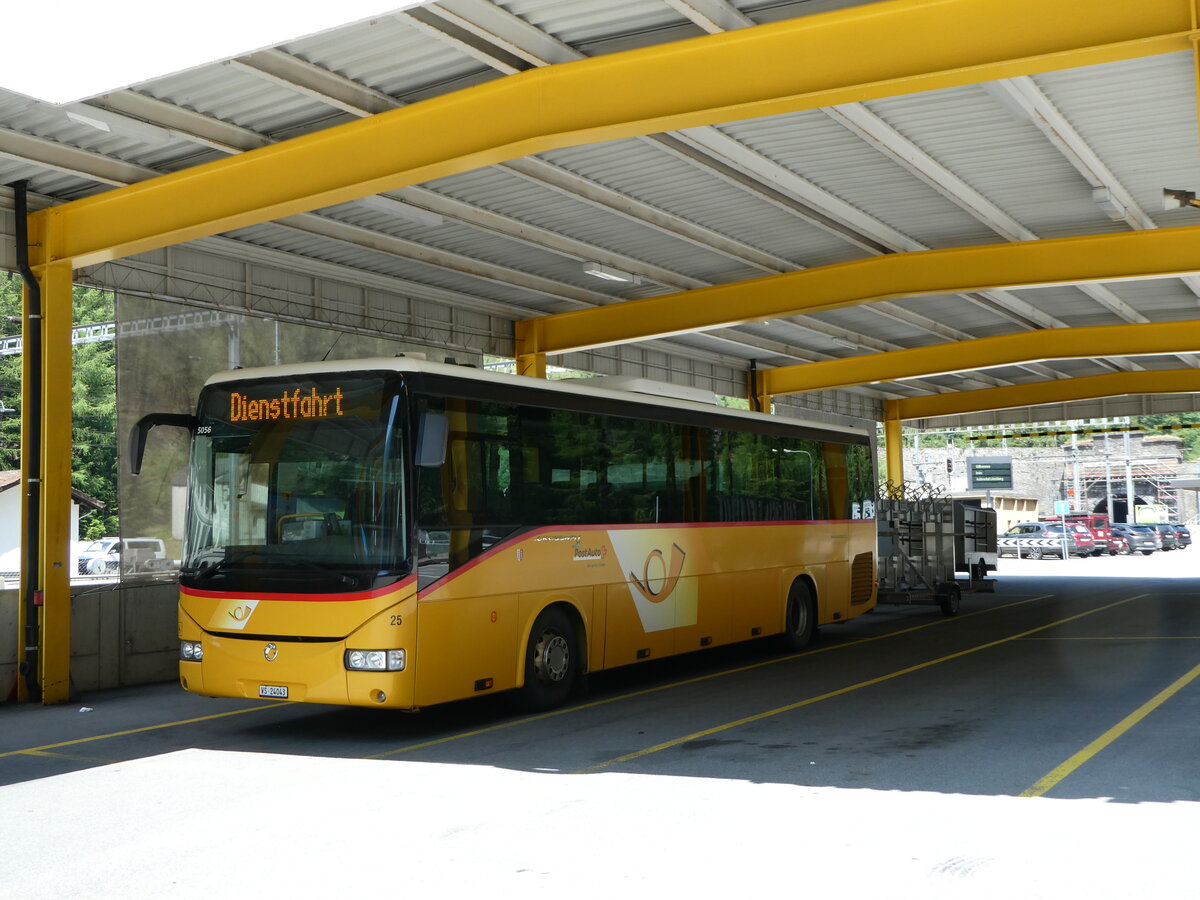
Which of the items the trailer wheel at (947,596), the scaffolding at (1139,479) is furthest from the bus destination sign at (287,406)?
the scaffolding at (1139,479)

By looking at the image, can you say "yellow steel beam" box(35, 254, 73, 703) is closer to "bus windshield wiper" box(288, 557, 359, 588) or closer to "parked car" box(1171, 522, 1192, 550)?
"bus windshield wiper" box(288, 557, 359, 588)

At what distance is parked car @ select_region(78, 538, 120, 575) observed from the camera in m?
39.0

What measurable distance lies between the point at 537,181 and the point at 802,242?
5.03 m

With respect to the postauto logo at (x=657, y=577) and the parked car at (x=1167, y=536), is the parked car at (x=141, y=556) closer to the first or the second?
the postauto logo at (x=657, y=577)

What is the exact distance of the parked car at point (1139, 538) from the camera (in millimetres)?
56906

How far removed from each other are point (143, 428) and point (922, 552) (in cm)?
1679

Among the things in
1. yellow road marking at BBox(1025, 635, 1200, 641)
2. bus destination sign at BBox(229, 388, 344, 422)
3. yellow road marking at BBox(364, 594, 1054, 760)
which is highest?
bus destination sign at BBox(229, 388, 344, 422)

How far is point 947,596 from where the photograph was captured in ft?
76.1

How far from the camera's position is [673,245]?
17.8m

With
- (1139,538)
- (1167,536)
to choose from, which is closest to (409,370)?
(1139,538)

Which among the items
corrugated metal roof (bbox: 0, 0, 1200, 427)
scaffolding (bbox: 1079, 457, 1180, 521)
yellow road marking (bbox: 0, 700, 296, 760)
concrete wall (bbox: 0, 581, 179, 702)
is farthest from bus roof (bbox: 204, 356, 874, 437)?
scaffolding (bbox: 1079, 457, 1180, 521)

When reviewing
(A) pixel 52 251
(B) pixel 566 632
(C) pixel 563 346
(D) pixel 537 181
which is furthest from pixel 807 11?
(C) pixel 563 346

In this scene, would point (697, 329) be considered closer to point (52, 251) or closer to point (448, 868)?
point (52, 251)

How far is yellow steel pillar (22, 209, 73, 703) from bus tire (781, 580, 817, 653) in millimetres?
9014
